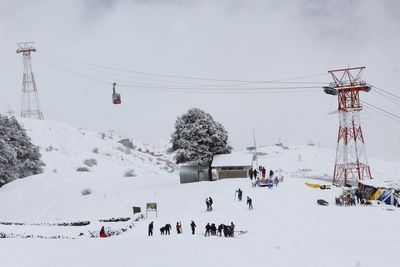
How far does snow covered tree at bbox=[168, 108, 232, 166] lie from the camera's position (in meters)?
62.0

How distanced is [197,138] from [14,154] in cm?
2807

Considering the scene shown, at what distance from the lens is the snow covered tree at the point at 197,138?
62.0 metres

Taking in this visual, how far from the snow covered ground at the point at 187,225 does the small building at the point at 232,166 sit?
14.1 feet

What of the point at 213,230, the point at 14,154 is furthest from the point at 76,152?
the point at 213,230

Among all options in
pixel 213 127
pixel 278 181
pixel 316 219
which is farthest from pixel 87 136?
pixel 316 219

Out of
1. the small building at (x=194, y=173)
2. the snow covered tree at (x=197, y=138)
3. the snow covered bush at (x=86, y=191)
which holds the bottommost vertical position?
the snow covered bush at (x=86, y=191)

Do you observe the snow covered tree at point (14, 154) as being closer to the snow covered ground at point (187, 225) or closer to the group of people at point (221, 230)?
the snow covered ground at point (187, 225)

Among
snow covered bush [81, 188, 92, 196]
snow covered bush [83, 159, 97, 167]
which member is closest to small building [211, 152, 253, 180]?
snow covered bush [81, 188, 92, 196]

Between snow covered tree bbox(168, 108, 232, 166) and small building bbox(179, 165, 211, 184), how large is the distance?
40.2 inches

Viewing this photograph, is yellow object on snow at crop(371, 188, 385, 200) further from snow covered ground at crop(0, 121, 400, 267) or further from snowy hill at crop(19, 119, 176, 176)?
snowy hill at crop(19, 119, 176, 176)

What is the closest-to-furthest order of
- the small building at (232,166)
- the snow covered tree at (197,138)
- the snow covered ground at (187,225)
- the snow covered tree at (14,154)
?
1. the snow covered ground at (187,225)
2. the small building at (232,166)
3. the snow covered tree at (197,138)
4. the snow covered tree at (14,154)

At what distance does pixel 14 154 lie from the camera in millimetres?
68438

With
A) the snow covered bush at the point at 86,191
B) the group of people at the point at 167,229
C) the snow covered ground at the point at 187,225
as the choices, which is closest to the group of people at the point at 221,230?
the snow covered ground at the point at 187,225

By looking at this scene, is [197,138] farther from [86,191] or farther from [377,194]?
[377,194]
